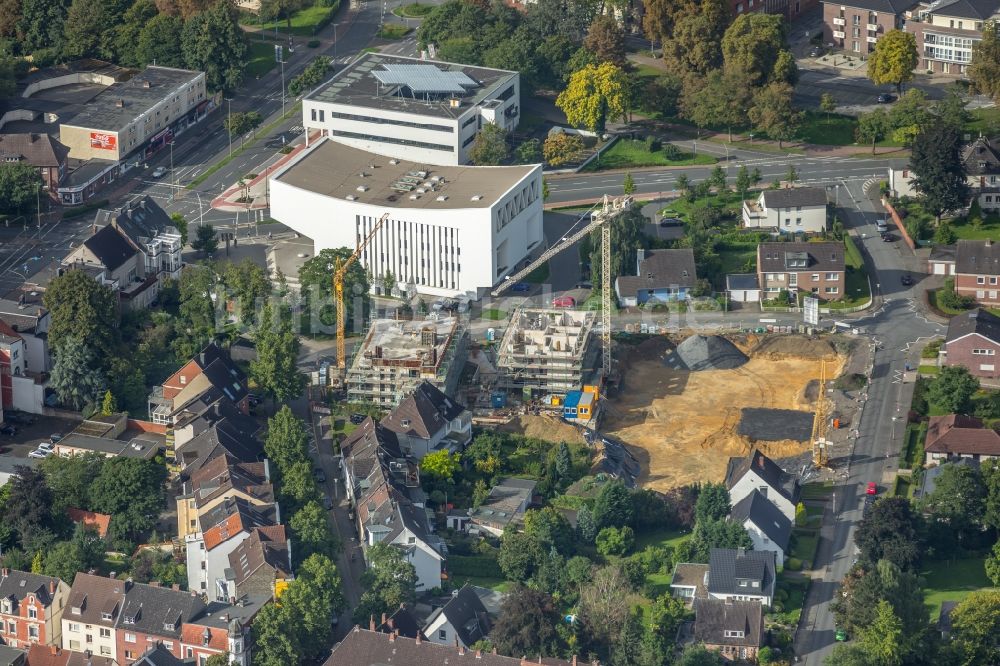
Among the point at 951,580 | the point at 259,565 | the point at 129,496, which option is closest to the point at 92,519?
the point at 129,496

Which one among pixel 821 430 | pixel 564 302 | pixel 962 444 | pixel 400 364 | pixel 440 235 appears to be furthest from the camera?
pixel 440 235

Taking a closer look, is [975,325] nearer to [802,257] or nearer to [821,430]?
[821,430]

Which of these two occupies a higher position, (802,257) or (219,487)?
(219,487)

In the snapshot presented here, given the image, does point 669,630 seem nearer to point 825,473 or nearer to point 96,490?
point 825,473

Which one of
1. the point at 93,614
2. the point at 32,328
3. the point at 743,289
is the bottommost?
the point at 743,289

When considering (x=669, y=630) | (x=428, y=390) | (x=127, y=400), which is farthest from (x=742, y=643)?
(x=127, y=400)

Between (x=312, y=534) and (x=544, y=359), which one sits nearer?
(x=312, y=534)
